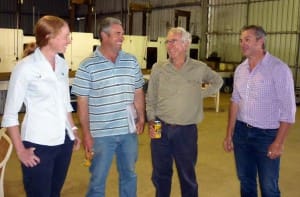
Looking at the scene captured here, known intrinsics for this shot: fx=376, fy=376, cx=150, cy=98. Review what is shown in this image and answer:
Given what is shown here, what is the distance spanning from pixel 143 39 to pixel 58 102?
704 centimetres

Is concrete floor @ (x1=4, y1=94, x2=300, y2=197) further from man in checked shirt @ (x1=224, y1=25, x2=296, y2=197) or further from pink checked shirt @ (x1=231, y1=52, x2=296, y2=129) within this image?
pink checked shirt @ (x1=231, y1=52, x2=296, y2=129)

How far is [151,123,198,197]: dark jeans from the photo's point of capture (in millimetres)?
2523

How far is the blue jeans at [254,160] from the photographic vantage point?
90.3 inches

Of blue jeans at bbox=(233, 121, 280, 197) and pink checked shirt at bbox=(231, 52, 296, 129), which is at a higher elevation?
pink checked shirt at bbox=(231, 52, 296, 129)

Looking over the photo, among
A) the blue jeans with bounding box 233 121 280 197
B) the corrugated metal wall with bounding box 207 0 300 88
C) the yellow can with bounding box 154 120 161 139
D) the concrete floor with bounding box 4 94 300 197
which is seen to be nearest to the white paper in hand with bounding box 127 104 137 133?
the yellow can with bounding box 154 120 161 139

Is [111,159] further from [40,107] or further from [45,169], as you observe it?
[40,107]

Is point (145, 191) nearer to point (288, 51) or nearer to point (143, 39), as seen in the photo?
point (143, 39)

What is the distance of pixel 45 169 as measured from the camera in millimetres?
1792

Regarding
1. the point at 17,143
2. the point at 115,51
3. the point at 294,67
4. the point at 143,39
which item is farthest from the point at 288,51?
the point at 17,143

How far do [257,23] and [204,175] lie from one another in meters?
8.96

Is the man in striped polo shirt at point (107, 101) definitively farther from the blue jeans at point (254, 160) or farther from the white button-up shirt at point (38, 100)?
the blue jeans at point (254, 160)

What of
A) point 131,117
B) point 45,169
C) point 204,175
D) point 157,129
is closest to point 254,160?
point 157,129

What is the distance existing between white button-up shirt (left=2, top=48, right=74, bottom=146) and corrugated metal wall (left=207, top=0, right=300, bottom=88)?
9936mm

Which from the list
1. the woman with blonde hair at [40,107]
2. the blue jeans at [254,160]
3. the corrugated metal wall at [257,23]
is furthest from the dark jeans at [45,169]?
the corrugated metal wall at [257,23]
